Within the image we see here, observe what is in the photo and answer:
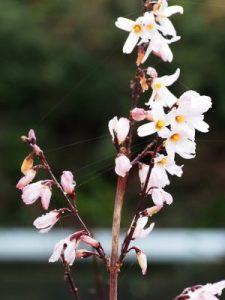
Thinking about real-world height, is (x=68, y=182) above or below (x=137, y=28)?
below

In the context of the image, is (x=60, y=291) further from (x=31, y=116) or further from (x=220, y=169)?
(x=220, y=169)

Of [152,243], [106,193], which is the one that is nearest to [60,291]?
[152,243]

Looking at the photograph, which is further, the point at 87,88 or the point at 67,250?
the point at 87,88

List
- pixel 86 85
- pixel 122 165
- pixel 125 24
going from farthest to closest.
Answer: pixel 86 85, pixel 125 24, pixel 122 165

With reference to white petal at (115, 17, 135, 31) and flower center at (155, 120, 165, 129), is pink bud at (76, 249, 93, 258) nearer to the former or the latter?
flower center at (155, 120, 165, 129)

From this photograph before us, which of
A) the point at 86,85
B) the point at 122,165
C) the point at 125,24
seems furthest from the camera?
the point at 86,85

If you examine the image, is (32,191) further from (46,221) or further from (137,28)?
(137,28)

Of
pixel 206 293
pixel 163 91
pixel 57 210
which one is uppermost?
pixel 163 91

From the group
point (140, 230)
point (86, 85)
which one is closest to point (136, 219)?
point (140, 230)
